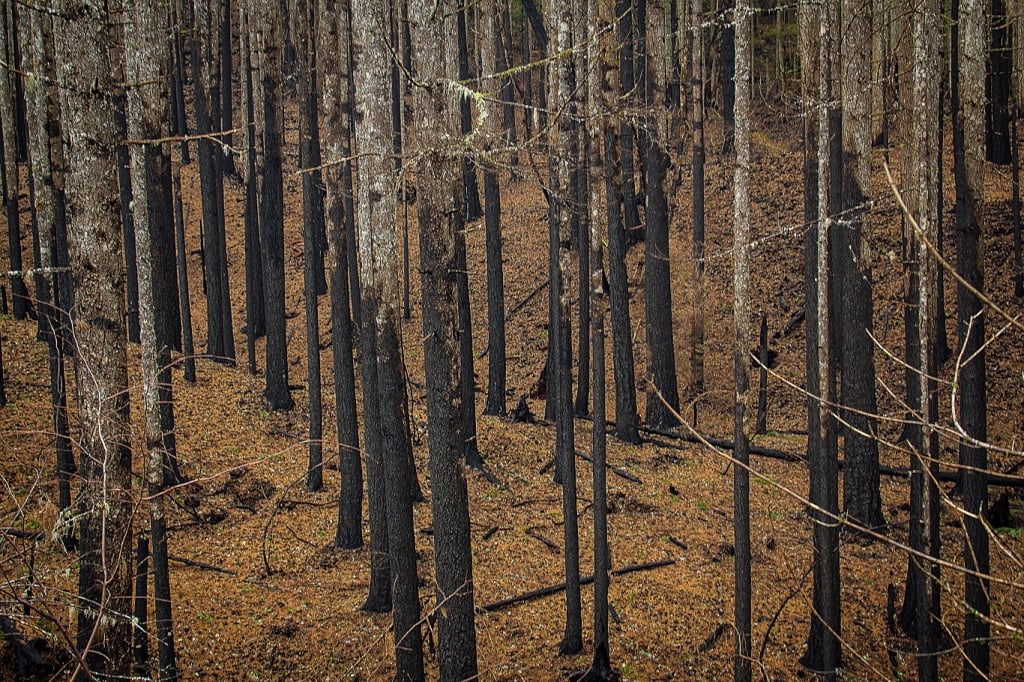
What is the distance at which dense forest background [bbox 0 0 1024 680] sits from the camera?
6613mm

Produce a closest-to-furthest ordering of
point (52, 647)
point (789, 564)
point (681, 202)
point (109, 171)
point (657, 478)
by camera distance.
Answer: point (109, 171), point (52, 647), point (789, 564), point (657, 478), point (681, 202)

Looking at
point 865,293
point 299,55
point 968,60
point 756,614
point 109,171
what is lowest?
point 756,614

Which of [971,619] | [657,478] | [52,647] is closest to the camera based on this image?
[971,619]

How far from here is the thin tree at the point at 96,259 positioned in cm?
632

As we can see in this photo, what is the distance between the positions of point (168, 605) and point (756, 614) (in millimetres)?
8083

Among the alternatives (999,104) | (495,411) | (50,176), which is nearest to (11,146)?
(50,176)

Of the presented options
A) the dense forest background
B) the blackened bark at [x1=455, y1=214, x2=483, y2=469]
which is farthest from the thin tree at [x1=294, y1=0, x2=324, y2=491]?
the blackened bark at [x1=455, y1=214, x2=483, y2=469]

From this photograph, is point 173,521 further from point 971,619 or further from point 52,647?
point 971,619

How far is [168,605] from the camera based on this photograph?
924 cm

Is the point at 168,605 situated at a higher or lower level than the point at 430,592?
higher

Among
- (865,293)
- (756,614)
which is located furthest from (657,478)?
(865,293)

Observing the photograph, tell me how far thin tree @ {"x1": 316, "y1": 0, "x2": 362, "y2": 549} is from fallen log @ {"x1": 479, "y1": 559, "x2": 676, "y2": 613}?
2730 mm

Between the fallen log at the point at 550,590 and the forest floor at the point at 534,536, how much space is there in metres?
0.10

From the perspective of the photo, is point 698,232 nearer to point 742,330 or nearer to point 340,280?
point 340,280
